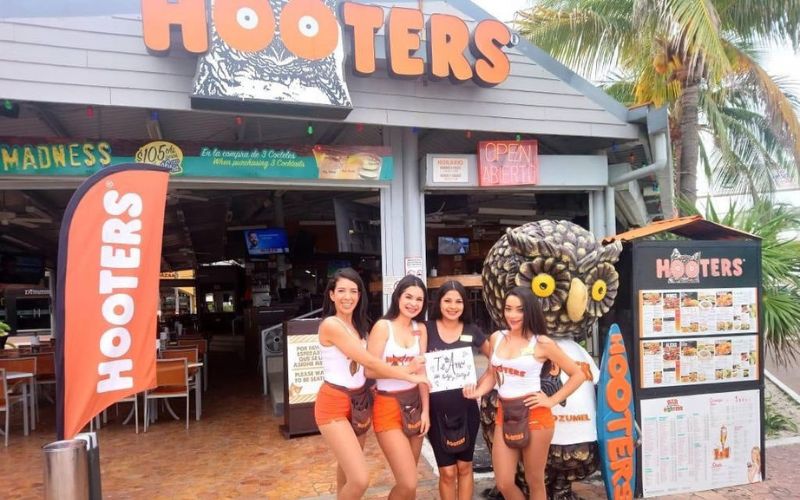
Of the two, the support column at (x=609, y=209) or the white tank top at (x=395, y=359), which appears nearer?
the white tank top at (x=395, y=359)

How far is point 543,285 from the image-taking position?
144 inches

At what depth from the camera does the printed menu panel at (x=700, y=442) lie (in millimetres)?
4125

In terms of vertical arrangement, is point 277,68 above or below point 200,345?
above

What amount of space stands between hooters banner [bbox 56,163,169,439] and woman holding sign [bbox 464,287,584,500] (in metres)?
2.00

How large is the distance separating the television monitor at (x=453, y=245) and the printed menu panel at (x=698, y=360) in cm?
978

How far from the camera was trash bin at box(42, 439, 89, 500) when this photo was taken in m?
2.89

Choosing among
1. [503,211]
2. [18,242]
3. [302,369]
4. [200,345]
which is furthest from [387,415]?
[18,242]

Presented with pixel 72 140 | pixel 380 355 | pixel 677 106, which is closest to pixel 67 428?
pixel 380 355

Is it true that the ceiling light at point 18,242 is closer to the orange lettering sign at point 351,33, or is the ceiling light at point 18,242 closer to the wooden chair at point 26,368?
the wooden chair at point 26,368

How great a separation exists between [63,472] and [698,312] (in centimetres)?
414

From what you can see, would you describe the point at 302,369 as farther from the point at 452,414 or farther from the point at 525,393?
the point at 525,393

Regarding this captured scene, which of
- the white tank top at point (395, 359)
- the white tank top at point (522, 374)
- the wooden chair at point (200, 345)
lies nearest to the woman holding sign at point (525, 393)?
the white tank top at point (522, 374)

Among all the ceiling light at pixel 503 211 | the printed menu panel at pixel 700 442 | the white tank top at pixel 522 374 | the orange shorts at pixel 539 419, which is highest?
the ceiling light at pixel 503 211

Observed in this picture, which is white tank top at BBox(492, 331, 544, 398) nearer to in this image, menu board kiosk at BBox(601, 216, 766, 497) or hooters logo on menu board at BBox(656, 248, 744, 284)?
menu board kiosk at BBox(601, 216, 766, 497)
